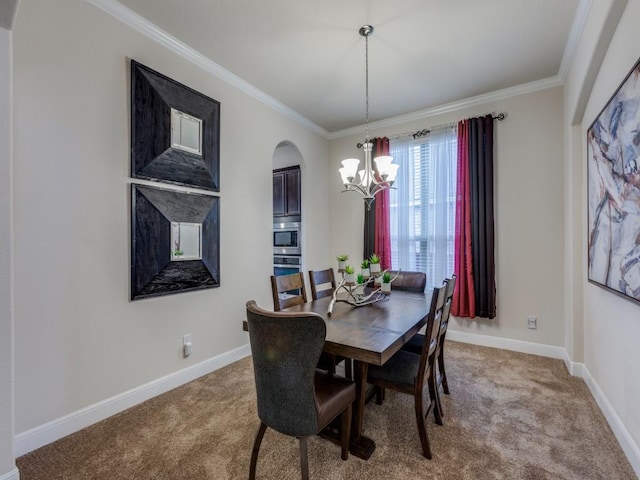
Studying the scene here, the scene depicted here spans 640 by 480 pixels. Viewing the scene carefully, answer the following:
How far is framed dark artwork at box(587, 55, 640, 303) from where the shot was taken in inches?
60.7

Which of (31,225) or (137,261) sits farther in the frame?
(137,261)

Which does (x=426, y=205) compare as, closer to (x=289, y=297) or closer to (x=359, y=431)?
(x=289, y=297)

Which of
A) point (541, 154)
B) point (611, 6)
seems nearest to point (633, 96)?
point (611, 6)

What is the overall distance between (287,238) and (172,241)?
2.22m

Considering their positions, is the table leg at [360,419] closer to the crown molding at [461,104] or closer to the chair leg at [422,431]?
the chair leg at [422,431]

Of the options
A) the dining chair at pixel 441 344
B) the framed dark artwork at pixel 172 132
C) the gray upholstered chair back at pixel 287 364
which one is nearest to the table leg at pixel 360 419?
the gray upholstered chair back at pixel 287 364

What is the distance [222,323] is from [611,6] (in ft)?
11.5

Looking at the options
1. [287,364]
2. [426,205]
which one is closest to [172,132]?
[287,364]

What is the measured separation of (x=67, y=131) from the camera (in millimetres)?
1968

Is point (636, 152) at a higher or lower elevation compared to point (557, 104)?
lower

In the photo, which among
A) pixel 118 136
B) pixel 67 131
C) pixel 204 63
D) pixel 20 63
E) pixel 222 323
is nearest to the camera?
pixel 20 63

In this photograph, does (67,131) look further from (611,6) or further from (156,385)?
(611,6)

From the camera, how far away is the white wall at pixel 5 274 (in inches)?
53.4

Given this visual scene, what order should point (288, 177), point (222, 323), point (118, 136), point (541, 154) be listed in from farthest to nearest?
point (288, 177), point (541, 154), point (222, 323), point (118, 136)
